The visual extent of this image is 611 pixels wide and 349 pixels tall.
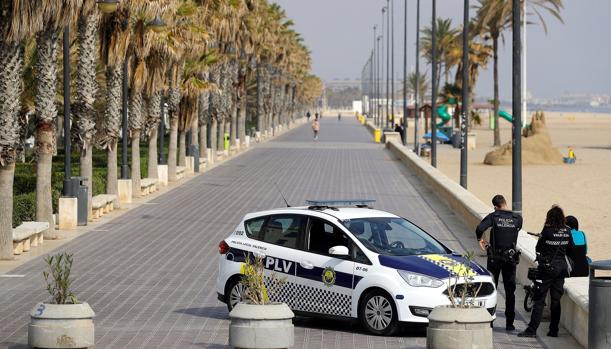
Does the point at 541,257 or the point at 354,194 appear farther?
the point at 354,194

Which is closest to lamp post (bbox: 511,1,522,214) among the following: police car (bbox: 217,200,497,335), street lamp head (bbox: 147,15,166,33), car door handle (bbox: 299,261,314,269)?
police car (bbox: 217,200,497,335)

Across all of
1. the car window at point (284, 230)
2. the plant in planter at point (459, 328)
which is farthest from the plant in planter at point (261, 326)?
the car window at point (284, 230)

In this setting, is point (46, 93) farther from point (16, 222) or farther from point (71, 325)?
point (71, 325)

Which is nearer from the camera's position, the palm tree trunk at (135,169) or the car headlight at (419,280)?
the car headlight at (419,280)

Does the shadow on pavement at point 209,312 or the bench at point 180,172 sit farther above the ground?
the bench at point 180,172

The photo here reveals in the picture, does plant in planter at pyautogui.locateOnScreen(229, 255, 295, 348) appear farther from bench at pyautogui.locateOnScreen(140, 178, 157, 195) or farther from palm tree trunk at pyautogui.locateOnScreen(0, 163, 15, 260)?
bench at pyautogui.locateOnScreen(140, 178, 157, 195)

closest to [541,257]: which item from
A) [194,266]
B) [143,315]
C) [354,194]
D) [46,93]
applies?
[143,315]

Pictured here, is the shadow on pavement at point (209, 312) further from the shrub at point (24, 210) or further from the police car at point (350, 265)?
the shrub at point (24, 210)

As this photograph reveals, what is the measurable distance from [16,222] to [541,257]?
16.3 meters

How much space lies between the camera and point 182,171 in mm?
48906

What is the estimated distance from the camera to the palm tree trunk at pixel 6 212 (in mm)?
23203

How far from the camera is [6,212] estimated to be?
23422 millimetres

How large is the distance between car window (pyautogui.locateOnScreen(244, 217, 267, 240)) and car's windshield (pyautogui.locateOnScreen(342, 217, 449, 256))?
1247 millimetres

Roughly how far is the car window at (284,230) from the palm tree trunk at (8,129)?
28.0ft
